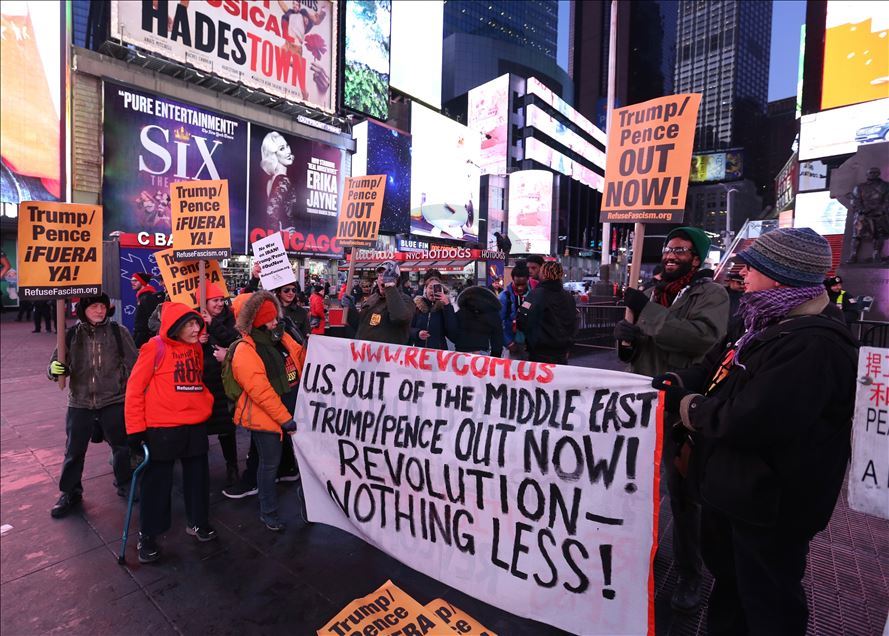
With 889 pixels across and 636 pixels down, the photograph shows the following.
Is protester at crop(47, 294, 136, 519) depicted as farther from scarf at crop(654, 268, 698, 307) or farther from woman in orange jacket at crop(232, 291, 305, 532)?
scarf at crop(654, 268, 698, 307)

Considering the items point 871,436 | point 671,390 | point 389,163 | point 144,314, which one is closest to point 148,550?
point 671,390

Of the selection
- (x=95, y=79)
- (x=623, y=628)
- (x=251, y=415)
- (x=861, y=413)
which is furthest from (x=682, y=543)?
(x=95, y=79)

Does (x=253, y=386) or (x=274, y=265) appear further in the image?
(x=274, y=265)

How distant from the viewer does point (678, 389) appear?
83.7 inches

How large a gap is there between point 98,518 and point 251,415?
5.67 ft

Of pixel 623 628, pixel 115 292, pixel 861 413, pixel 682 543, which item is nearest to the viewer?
pixel 623 628

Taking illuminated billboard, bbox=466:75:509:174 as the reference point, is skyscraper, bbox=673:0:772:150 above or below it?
above

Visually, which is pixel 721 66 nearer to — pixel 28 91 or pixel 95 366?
pixel 28 91

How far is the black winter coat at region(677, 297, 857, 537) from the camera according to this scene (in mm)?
1702

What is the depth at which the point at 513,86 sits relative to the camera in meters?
72.0

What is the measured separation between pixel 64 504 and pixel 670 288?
525cm

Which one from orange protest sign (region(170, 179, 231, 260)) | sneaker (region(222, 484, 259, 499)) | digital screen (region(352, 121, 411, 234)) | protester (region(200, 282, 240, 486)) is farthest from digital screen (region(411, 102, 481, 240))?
sneaker (region(222, 484, 259, 499))

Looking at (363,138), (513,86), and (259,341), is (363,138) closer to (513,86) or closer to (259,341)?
(259,341)

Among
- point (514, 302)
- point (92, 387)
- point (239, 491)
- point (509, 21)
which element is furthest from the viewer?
point (509, 21)
